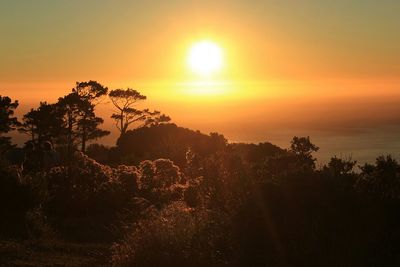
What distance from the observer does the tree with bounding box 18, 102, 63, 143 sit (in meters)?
51.0

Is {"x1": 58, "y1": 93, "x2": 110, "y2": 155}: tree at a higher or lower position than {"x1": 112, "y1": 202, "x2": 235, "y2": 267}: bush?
higher

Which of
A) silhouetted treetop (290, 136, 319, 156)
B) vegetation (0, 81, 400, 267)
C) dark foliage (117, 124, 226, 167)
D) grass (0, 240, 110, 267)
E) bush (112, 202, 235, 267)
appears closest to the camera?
vegetation (0, 81, 400, 267)

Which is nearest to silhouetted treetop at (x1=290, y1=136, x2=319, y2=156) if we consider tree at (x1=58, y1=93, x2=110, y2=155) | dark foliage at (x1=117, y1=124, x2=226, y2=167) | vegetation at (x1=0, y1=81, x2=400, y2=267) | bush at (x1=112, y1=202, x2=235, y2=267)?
dark foliage at (x1=117, y1=124, x2=226, y2=167)

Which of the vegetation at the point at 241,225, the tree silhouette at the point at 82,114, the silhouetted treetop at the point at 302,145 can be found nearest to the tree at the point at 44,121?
the tree silhouette at the point at 82,114

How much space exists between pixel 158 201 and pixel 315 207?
13.9 metres

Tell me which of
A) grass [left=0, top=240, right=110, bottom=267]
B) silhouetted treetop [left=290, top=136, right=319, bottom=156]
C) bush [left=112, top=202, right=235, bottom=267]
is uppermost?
silhouetted treetop [left=290, top=136, right=319, bottom=156]

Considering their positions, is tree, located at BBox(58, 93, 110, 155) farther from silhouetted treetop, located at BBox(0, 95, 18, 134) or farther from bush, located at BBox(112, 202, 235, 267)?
bush, located at BBox(112, 202, 235, 267)

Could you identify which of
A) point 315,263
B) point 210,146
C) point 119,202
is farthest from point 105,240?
point 210,146

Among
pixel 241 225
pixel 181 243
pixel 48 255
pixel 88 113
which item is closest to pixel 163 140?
pixel 88 113

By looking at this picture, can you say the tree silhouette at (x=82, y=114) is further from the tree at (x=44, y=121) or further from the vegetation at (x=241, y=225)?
the vegetation at (x=241, y=225)

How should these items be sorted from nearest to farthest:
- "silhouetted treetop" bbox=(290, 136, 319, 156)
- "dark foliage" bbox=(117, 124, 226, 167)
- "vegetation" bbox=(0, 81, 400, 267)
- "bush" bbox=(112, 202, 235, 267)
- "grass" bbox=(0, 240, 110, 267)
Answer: "vegetation" bbox=(0, 81, 400, 267), "bush" bbox=(112, 202, 235, 267), "grass" bbox=(0, 240, 110, 267), "silhouetted treetop" bbox=(290, 136, 319, 156), "dark foliage" bbox=(117, 124, 226, 167)

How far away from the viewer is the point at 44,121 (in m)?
50.9

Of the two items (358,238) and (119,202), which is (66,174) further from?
(358,238)

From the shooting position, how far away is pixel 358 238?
323 inches
